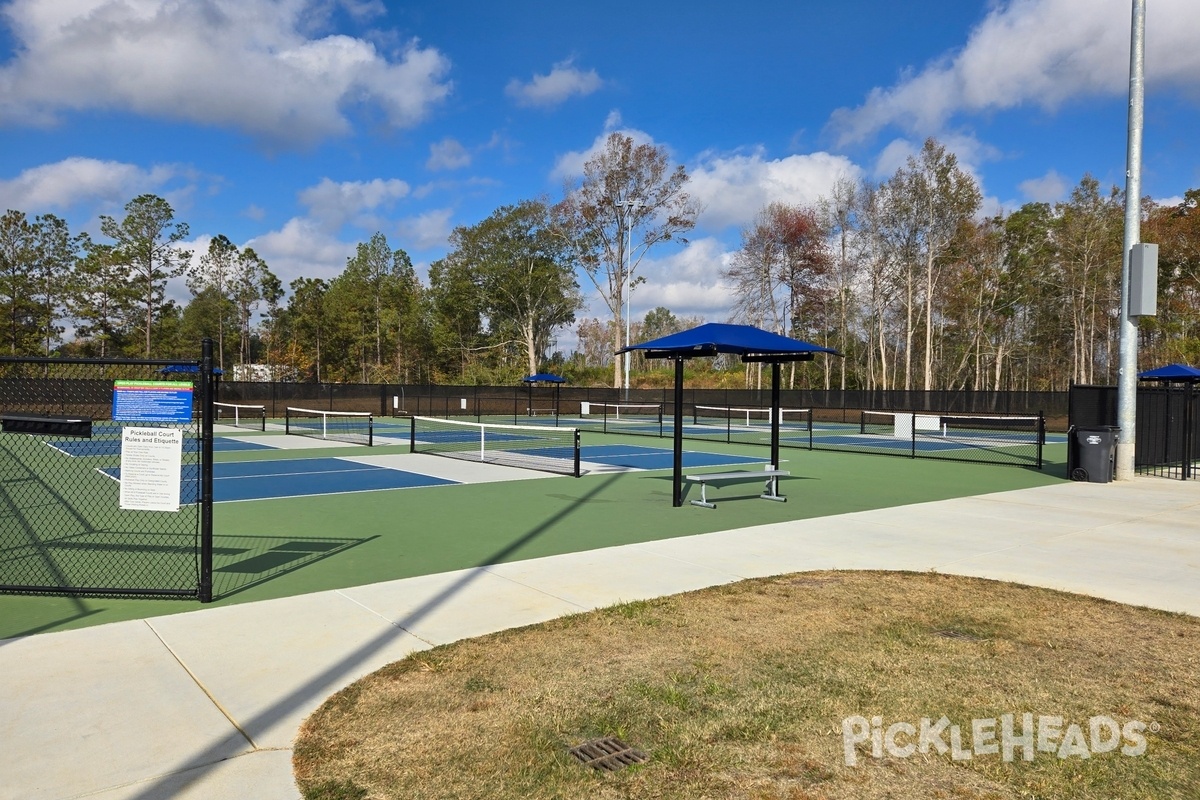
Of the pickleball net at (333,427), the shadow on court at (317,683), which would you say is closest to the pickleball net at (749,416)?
the pickleball net at (333,427)

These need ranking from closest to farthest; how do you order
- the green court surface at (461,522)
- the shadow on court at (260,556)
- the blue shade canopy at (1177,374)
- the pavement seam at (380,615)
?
1. the pavement seam at (380,615)
2. the green court surface at (461,522)
3. the shadow on court at (260,556)
4. the blue shade canopy at (1177,374)

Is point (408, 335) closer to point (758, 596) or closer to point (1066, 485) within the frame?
point (1066, 485)

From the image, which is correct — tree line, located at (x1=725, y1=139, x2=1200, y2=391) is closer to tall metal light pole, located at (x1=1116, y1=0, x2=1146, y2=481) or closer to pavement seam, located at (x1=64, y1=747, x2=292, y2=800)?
tall metal light pole, located at (x1=1116, y1=0, x2=1146, y2=481)

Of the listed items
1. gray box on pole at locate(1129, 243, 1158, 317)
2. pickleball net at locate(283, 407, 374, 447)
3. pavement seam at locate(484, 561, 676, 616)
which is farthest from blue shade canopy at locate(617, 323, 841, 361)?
pickleball net at locate(283, 407, 374, 447)

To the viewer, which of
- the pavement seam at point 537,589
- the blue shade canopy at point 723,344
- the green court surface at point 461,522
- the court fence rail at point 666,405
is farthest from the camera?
the court fence rail at point 666,405

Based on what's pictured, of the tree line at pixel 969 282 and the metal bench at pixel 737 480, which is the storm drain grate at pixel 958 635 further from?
the tree line at pixel 969 282

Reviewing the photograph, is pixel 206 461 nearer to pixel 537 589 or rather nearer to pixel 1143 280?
pixel 537 589

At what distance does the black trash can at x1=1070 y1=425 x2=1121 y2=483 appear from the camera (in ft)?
52.6

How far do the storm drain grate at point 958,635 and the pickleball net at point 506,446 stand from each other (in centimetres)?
869

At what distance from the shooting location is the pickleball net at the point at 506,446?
1736 cm

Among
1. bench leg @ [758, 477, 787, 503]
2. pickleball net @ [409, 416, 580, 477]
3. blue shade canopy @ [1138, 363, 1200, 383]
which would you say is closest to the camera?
bench leg @ [758, 477, 787, 503]

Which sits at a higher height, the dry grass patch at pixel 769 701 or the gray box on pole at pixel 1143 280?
the gray box on pole at pixel 1143 280

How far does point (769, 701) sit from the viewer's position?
4625 millimetres

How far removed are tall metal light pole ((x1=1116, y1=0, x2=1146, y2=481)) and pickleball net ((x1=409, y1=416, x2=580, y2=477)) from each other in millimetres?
11205
